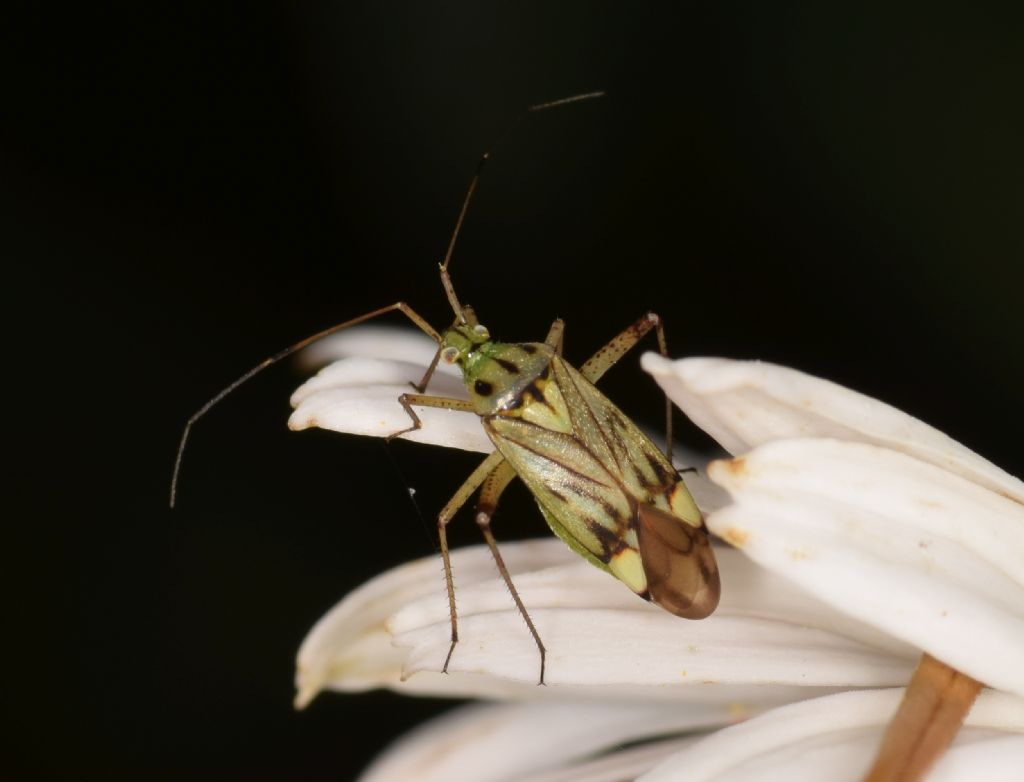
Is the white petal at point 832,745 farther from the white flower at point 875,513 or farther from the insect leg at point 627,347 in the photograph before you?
the insect leg at point 627,347

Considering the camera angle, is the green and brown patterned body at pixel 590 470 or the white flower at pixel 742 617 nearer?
Result: the white flower at pixel 742 617

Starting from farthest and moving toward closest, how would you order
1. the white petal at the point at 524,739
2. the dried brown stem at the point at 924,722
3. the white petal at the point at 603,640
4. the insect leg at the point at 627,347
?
the insect leg at the point at 627,347, the white petal at the point at 524,739, the white petal at the point at 603,640, the dried brown stem at the point at 924,722

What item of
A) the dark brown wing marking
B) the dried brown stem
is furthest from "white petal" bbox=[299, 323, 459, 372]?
the dried brown stem

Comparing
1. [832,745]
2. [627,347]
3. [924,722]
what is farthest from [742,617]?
[627,347]

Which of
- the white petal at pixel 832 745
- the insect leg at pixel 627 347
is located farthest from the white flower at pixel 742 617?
the insect leg at pixel 627 347

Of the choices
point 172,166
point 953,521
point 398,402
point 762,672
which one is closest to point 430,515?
point 172,166

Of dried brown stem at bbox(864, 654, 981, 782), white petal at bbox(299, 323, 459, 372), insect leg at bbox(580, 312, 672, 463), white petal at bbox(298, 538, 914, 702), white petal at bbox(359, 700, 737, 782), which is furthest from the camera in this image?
insect leg at bbox(580, 312, 672, 463)

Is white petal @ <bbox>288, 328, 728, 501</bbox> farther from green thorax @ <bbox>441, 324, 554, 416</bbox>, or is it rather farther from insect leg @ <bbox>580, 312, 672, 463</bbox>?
insect leg @ <bbox>580, 312, 672, 463</bbox>
